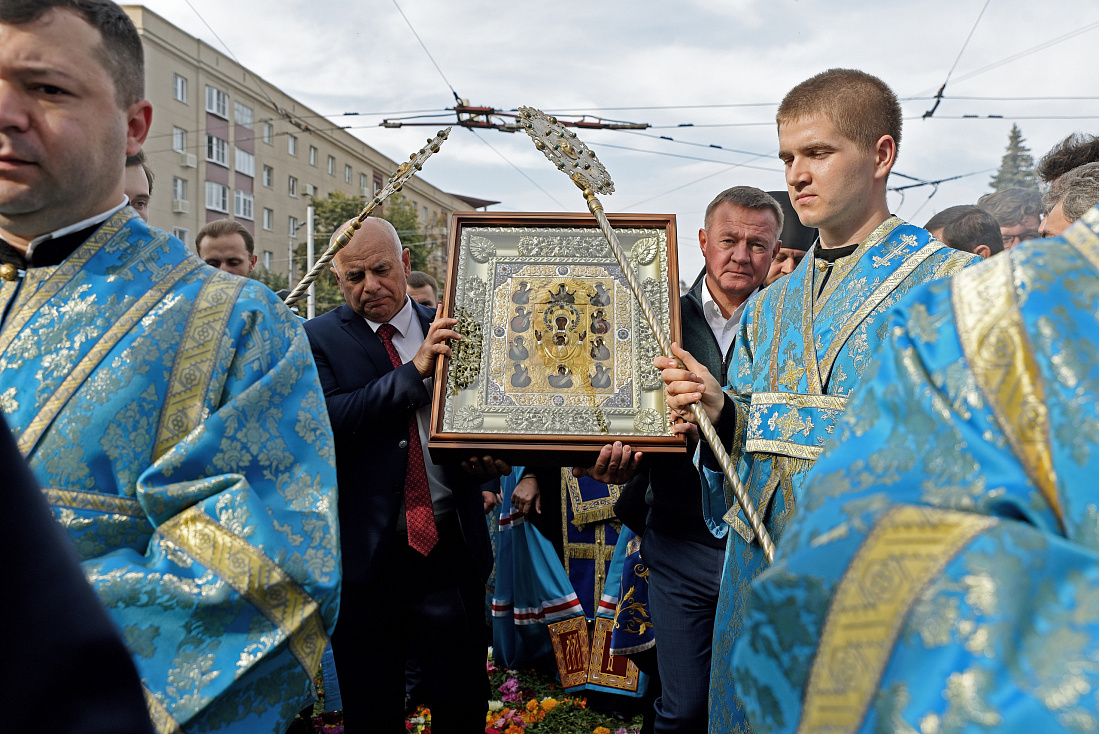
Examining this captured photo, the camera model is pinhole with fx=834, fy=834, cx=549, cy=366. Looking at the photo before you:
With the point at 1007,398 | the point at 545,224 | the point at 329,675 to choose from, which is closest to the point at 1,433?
the point at 1007,398

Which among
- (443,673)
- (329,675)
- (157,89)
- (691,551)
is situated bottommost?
(329,675)

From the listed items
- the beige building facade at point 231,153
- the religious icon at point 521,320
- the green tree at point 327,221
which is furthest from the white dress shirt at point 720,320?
the green tree at point 327,221

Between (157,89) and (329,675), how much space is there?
31.2m

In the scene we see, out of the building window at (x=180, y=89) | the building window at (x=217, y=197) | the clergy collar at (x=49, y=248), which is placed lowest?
the clergy collar at (x=49, y=248)

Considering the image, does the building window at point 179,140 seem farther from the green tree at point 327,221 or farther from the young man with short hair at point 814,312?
the young man with short hair at point 814,312

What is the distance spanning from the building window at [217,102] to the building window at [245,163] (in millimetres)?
2112

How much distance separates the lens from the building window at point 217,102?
3397cm

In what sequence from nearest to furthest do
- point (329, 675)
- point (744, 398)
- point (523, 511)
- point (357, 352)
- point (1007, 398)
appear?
point (1007, 398)
point (744, 398)
point (357, 352)
point (329, 675)
point (523, 511)

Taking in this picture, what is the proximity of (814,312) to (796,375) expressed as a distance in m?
0.22

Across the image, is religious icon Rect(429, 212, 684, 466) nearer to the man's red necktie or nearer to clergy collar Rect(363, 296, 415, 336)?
the man's red necktie

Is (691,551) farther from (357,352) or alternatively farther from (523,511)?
(523,511)

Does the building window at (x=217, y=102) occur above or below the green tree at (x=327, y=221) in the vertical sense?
above

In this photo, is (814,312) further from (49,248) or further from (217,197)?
(217,197)

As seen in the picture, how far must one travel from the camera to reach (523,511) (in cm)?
528
